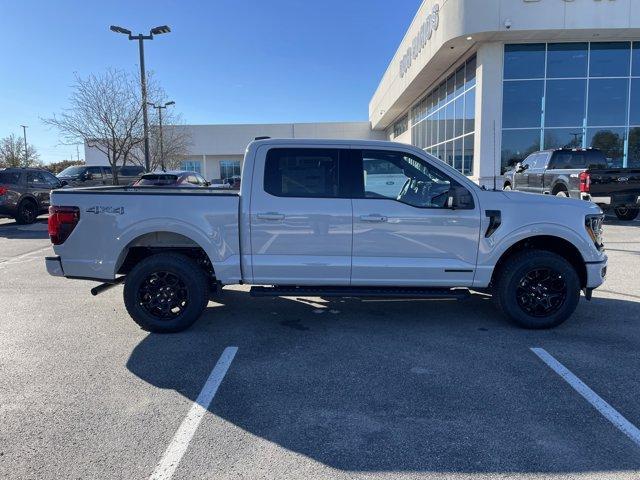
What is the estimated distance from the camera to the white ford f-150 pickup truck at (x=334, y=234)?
492 centimetres

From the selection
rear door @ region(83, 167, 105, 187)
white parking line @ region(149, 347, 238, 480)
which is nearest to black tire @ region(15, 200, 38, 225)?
rear door @ region(83, 167, 105, 187)

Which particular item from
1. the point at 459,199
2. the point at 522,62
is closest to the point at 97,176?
the point at 522,62

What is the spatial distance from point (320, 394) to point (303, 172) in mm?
2321

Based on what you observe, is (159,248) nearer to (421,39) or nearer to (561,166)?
(561,166)

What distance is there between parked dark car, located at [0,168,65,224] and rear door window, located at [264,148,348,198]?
13294mm

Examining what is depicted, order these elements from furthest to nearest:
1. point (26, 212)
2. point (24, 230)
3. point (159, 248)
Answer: point (26, 212)
point (24, 230)
point (159, 248)

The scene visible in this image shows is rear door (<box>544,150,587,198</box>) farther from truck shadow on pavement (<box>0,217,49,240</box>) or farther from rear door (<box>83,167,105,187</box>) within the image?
rear door (<box>83,167,105,187</box>)

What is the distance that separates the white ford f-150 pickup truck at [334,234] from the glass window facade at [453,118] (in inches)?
608

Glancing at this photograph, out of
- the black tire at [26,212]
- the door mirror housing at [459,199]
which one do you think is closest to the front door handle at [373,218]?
the door mirror housing at [459,199]

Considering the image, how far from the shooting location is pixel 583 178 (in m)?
12.5

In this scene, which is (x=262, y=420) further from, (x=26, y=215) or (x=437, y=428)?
(x=26, y=215)

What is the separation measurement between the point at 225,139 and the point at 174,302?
167ft

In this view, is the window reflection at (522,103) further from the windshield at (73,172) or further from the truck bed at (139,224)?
the windshield at (73,172)

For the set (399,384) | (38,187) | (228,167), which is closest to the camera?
(399,384)
